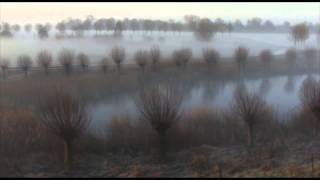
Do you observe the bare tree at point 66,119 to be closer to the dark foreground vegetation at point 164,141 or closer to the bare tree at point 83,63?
the dark foreground vegetation at point 164,141

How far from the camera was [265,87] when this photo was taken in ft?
141

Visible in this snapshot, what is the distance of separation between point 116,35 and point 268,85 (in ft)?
178

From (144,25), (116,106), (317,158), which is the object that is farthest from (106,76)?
(144,25)

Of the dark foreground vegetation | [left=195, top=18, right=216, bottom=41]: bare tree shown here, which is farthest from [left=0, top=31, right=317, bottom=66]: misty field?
the dark foreground vegetation

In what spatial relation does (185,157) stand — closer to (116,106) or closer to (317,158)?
(317,158)

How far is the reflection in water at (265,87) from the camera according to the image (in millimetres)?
39050

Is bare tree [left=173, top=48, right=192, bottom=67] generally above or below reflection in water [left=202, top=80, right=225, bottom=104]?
above

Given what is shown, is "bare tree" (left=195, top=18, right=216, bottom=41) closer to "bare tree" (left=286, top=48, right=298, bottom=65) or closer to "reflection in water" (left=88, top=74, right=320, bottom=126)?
"bare tree" (left=286, top=48, right=298, bottom=65)

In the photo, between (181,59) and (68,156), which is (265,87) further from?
(68,156)

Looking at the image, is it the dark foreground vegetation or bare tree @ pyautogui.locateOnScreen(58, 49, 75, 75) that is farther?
bare tree @ pyautogui.locateOnScreen(58, 49, 75, 75)

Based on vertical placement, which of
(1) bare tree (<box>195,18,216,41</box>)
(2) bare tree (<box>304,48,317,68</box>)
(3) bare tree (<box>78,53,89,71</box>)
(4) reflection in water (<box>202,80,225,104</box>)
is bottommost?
(4) reflection in water (<box>202,80,225,104</box>)

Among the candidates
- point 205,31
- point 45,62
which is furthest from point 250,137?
point 205,31

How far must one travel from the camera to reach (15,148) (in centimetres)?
1908

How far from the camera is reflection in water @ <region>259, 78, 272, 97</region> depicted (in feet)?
128
